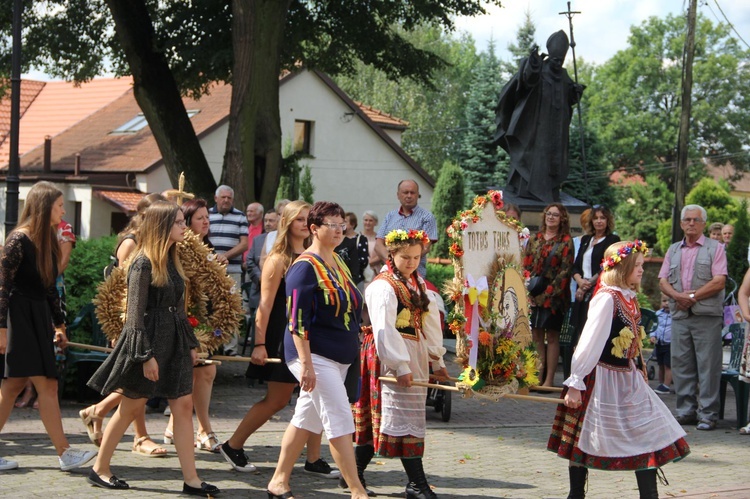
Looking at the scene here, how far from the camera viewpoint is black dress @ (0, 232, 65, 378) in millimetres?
7555

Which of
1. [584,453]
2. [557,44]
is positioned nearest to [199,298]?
[584,453]

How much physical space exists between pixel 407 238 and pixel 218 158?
33.1 m

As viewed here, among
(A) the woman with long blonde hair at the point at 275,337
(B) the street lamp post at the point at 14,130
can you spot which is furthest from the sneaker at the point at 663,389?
(B) the street lamp post at the point at 14,130

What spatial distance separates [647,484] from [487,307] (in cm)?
151

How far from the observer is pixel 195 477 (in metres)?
7.00

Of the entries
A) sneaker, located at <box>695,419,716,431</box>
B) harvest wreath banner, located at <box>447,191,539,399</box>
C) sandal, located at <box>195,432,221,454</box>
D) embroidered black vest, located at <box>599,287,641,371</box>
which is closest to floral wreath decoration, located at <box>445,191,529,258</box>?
harvest wreath banner, located at <box>447,191,539,399</box>

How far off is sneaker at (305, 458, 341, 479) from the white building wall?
3506cm

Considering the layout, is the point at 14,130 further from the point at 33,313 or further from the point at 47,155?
the point at 47,155

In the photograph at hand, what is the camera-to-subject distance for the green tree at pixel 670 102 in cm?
7550

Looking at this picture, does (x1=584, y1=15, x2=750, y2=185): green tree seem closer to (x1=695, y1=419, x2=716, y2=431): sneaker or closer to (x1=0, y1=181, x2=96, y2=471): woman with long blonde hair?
(x1=695, y1=419, x2=716, y2=431): sneaker

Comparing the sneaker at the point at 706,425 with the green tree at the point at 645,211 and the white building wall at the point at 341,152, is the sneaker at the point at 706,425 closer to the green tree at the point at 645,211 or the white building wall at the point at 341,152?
the white building wall at the point at 341,152

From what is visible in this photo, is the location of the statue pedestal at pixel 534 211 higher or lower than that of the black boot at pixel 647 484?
higher

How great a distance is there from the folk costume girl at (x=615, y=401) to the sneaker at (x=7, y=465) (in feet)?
12.6

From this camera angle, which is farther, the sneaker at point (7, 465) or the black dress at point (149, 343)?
the sneaker at point (7, 465)
